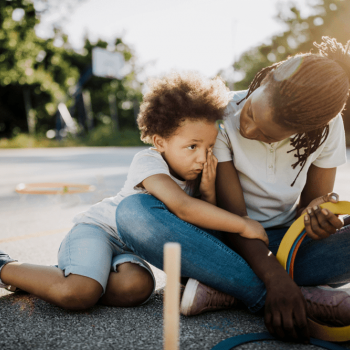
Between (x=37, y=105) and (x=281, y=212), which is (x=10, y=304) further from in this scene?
(x=37, y=105)

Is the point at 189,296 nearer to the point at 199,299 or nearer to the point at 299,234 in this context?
the point at 199,299

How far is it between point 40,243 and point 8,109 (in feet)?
96.7

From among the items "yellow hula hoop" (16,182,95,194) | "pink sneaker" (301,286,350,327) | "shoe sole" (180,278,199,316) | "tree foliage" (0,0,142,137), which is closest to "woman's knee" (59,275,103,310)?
"shoe sole" (180,278,199,316)

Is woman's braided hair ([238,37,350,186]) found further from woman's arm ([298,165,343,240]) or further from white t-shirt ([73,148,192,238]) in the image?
white t-shirt ([73,148,192,238])

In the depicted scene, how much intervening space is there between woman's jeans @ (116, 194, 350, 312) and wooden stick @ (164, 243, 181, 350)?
650 millimetres

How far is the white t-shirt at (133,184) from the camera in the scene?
1739mm

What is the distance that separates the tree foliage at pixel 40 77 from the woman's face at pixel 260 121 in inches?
955

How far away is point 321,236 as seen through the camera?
1.55 m

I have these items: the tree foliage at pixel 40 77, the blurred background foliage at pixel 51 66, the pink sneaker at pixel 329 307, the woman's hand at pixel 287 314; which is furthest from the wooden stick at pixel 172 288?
the tree foliage at pixel 40 77

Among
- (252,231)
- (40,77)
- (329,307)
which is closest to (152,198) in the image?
(252,231)

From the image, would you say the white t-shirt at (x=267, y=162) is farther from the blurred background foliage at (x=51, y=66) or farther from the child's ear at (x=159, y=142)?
the blurred background foliage at (x=51, y=66)

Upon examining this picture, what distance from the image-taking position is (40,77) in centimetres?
2670

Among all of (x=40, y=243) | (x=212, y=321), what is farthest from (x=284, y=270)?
(x=40, y=243)

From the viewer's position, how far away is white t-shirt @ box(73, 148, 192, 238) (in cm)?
174
